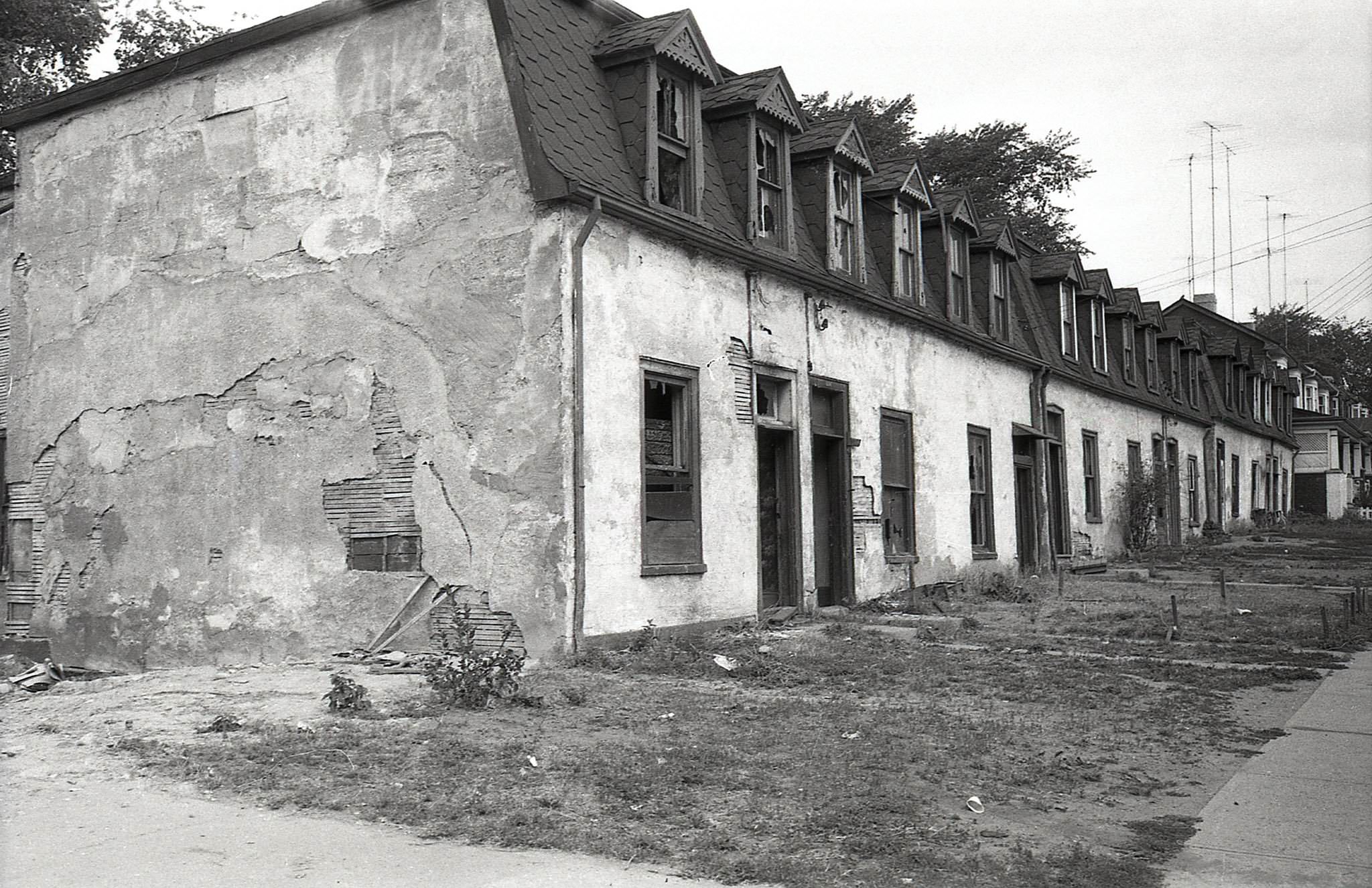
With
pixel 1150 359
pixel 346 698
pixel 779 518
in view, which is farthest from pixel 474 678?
pixel 1150 359

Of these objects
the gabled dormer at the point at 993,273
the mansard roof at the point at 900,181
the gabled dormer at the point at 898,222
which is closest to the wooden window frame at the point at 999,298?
the gabled dormer at the point at 993,273

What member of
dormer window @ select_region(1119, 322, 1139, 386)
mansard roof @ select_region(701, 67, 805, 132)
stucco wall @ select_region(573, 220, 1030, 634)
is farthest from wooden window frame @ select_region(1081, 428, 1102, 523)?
mansard roof @ select_region(701, 67, 805, 132)

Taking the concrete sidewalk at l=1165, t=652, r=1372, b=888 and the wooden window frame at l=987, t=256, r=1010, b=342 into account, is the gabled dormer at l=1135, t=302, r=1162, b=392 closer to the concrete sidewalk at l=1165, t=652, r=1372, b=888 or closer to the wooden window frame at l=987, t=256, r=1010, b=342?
the wooden window frame at l=987, t=256, r=1010, b=342

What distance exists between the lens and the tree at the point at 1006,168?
40062 mm

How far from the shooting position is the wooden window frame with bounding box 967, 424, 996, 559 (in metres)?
18.9

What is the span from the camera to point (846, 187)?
1545 cm

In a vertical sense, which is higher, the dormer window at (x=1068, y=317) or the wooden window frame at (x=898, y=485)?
the dormer window at (x=1068, y=317)

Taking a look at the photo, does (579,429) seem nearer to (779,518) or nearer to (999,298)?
(779,518)

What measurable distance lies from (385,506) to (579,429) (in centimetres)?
206

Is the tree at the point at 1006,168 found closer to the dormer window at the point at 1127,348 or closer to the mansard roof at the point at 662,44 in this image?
the dormer window at the point at 1127,348

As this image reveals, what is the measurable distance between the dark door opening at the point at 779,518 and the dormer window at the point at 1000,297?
7.52 meters

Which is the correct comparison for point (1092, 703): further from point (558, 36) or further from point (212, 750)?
point (558, 36)

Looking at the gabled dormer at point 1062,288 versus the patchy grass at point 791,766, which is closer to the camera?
the patchy grass at point 791,766

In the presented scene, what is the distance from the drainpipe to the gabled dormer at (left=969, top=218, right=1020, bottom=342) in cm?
1101
